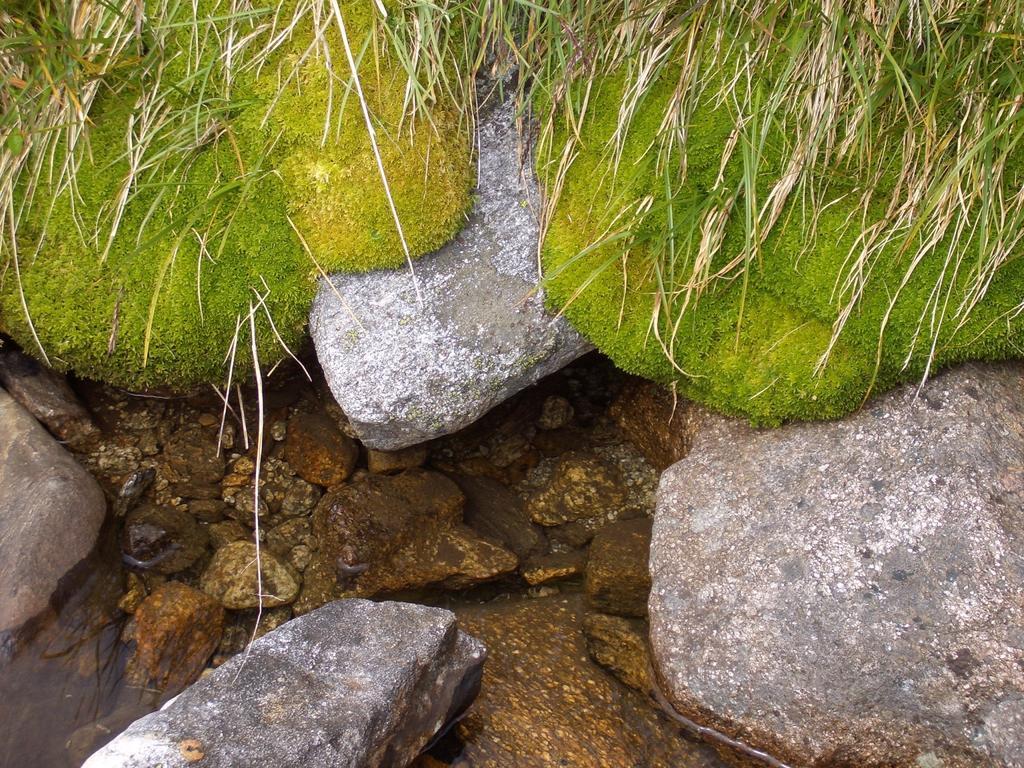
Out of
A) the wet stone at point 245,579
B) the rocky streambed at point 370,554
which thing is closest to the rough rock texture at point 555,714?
the rocky streambed at point 370,554

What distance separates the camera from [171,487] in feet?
12.8

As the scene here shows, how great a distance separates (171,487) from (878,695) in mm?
3011

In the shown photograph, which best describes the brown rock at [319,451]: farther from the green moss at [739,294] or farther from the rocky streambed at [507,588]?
the green moss at [739,294]

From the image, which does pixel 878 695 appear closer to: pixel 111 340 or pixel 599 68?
pixel 599 68

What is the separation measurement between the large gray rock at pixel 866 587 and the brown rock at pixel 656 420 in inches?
17.7

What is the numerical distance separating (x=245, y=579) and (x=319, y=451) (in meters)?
0.70

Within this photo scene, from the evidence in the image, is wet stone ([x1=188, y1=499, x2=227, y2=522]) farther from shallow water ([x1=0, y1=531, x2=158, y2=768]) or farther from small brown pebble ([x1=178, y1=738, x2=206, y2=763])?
small brown pebble ([x1=178, y1=738, x2=206, y2=763])

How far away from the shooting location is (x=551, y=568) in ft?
12.5

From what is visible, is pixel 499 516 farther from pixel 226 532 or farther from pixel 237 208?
pixel 237 208

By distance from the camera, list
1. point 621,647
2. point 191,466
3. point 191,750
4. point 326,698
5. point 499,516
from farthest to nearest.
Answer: point 499,516 < point 191,466 < point 621,647 < point 326,698 < point 191,750

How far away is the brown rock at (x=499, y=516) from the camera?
3.94 metres

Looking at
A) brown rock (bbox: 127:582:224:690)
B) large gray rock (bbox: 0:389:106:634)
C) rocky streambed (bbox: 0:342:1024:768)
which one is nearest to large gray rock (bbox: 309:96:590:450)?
rocky streambed (bbox: 0:342:1024:768)

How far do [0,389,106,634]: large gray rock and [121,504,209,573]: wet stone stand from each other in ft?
0.68

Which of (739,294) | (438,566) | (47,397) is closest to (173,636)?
(438,566)
